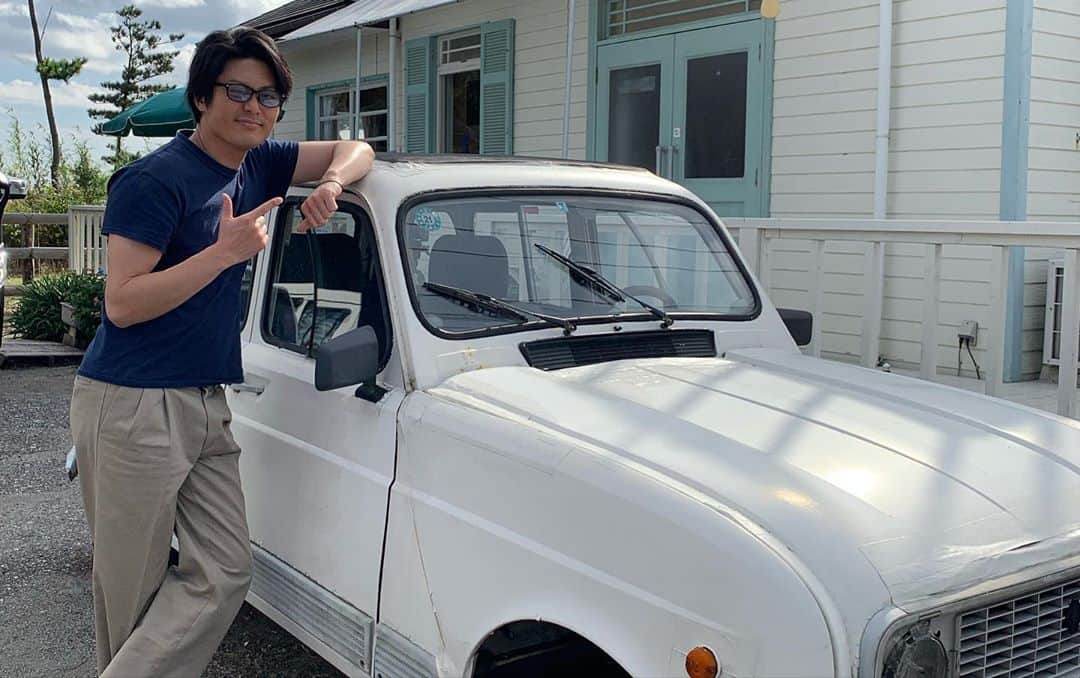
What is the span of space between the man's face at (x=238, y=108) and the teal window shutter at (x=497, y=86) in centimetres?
782

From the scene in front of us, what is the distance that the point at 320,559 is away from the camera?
2965 mm

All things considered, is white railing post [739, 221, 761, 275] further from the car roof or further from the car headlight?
the car headlight

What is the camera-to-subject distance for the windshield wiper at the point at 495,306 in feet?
9.78

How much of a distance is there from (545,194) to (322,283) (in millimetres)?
750

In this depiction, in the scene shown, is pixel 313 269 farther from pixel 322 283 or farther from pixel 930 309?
pixel 930 309

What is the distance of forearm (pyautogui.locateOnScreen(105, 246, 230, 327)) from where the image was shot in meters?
2.58

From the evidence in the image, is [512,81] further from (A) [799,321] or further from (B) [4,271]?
(A) [799,321]

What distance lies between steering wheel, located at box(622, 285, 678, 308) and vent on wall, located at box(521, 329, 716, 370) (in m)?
0.16

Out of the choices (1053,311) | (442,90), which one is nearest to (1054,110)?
(1053,311)

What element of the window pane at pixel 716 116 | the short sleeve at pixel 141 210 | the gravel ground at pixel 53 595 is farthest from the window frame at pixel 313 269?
the window pane at pixel 716 116

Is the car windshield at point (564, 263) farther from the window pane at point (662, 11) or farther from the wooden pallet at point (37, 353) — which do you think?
the wooden pallet at point (37, 353)

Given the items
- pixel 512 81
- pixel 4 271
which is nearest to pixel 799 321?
pixel 512 81

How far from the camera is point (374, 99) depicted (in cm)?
1297

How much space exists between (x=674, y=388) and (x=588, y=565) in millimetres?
757
